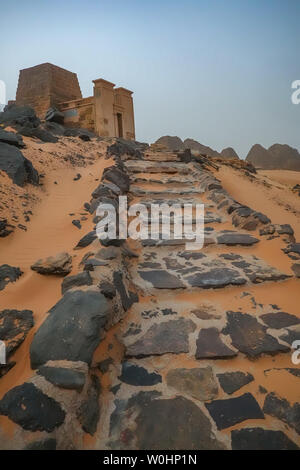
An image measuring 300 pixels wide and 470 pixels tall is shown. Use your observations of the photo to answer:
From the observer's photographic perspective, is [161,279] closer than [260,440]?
No

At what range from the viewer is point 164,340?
6.70 feet

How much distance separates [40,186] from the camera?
5469 millimetres

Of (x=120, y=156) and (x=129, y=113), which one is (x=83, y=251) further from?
(x=129, y=113)

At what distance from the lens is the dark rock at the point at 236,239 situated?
3.62 m

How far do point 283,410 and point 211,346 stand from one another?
59cm

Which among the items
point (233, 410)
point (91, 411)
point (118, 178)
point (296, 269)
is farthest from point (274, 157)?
point (91, 411)

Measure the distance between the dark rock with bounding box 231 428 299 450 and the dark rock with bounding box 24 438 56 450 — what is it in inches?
36.8

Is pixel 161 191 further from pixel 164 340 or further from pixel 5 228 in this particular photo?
pixel 164 340

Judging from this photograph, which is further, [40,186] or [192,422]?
[40,186]

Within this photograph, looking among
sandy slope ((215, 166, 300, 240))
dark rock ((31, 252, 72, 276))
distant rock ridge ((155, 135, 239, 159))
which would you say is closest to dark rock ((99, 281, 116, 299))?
dark rock ((31, 252, 72, 276))

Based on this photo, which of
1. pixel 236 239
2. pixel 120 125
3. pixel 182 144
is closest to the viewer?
pixel 236 239

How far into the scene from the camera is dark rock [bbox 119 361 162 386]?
1.72m
